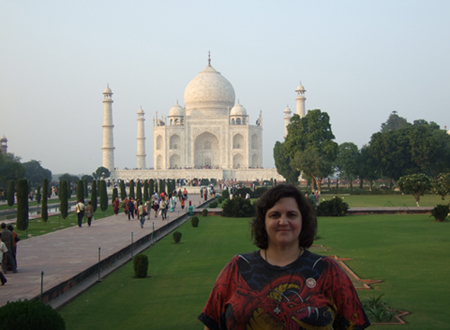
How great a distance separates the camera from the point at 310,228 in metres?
1.92

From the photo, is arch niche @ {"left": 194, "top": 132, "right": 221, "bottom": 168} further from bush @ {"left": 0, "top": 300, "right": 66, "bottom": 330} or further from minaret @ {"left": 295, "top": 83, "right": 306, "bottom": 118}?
bush @ {"left": 0, "top": 300, "right": 66, "bottom": 330}

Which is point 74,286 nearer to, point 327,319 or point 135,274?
point 135,274

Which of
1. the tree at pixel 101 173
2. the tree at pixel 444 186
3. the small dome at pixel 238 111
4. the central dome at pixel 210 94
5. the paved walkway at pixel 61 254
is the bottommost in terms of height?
the paved walkway at pixel 61 254

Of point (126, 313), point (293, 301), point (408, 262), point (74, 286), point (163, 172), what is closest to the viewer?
point (293, 301)

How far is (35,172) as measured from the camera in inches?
1687

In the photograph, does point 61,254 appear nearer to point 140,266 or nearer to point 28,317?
point 140,266

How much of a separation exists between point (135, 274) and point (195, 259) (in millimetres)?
1331

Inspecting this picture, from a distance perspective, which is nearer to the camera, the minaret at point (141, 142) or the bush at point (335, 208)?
the bush at point (335, 208)

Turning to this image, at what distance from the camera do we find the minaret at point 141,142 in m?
42.1

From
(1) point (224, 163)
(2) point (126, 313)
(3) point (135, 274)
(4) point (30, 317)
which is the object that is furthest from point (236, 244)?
(1) point (224, 163)

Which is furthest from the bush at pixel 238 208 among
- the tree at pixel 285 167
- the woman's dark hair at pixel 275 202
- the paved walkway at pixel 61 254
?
the tree at pixel 285 167

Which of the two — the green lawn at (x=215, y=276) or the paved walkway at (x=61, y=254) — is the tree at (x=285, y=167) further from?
the green lawn at (x=215, y=276)

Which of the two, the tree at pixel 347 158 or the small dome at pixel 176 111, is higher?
the small dome at pixel 176 111

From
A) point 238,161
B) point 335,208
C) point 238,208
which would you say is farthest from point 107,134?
point 335,208
